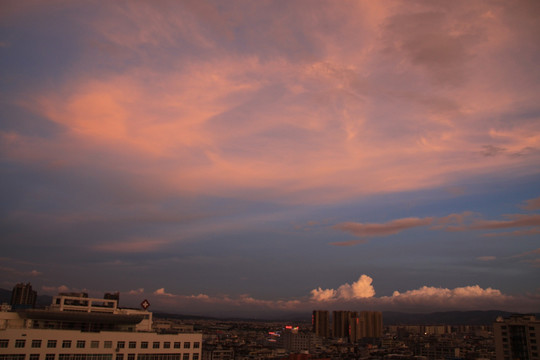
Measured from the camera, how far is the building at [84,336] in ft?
149

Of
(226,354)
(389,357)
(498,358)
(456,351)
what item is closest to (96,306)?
(498,358)

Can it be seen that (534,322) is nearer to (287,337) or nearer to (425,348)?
(425,348)

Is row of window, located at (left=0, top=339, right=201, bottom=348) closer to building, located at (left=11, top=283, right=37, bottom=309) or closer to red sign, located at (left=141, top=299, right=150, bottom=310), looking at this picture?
red sign, located at (left=141, top=299, right=150, bottom=310)

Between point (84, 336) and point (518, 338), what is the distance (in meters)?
71.9

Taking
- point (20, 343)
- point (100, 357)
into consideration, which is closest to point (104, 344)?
point (100, 357)

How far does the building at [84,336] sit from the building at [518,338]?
5626cm

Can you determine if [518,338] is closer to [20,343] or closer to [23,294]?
[20,343]

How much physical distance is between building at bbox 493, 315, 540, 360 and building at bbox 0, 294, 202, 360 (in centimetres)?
5626

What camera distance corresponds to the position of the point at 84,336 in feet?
160

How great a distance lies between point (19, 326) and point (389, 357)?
363ft

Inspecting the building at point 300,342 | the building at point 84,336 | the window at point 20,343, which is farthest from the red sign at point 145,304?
the building at point 300,342

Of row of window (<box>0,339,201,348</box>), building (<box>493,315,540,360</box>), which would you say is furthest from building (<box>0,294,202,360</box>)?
building (<box>493,315,540,360</box>)

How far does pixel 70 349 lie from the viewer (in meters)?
47.4

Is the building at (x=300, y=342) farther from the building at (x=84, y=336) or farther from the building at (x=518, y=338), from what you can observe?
the building at (x=84, y=336)
